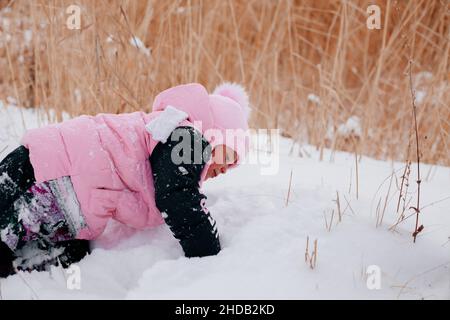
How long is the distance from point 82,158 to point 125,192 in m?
0.14

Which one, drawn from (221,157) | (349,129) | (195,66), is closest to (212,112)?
(221,157)

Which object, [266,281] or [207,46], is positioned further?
[207,46]

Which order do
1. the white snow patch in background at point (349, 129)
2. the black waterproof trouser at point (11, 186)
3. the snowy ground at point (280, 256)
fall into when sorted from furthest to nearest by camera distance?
the white snow patch in background at point (349, 129) → the black waterproof trouser at point (11, 186) → the snowy ground at point (280, 256)

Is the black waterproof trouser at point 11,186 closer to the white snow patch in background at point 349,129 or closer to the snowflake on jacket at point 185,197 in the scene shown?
the snowflake on jacket at point 185,197

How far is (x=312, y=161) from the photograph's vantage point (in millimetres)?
1930

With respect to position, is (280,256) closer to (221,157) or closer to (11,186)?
(221,157)

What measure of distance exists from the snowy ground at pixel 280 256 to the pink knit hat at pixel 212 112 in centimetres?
20

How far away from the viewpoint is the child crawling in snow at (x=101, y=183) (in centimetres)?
121

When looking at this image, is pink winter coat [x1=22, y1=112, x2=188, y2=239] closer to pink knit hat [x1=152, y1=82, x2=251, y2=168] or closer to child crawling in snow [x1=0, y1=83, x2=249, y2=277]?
child crawling in snow [x1=0, y1=83, x2=249, y2=277]

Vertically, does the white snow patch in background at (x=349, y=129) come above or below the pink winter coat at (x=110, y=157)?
below

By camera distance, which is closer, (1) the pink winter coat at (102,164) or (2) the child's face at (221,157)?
(1) the pink winter coat at (102,164)

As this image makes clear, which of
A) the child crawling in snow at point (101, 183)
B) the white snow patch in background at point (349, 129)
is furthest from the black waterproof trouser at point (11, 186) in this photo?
the white snow patch in background at point (349, 129)
